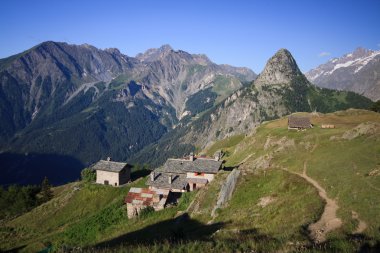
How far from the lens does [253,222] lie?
34.9m

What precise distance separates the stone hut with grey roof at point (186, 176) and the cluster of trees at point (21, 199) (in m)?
51.3

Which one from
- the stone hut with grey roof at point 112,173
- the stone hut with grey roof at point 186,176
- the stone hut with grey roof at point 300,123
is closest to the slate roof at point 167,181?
the stone hut with grey roof at point 186,176

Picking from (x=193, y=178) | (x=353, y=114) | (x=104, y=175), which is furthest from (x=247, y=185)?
(x=353, y=114)

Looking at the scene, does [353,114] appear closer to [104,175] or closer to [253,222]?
[104,175]

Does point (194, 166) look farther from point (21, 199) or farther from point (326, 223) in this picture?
point (21, 199)

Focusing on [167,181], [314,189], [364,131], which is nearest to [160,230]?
[314,189]

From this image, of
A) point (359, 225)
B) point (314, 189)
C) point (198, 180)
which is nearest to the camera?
point (359, 225)

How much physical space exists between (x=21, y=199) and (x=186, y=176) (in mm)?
65454

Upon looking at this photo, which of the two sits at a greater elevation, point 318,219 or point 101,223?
point 318,219

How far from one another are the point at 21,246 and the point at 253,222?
52912 mm

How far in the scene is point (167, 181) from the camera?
7594 centimetres

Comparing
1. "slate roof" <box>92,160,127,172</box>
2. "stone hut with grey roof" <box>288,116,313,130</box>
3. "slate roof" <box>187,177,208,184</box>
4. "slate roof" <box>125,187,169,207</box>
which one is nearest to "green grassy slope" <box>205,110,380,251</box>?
"slate roof" <box>187,177,208,184</box>

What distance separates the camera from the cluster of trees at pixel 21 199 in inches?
4306

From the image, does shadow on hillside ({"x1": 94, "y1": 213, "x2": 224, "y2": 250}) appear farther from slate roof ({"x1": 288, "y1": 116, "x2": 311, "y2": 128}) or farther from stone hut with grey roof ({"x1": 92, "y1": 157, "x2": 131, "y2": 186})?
slate roof ({"x1": 288, "y1": 116, "x2": 311, "y2": 128})
